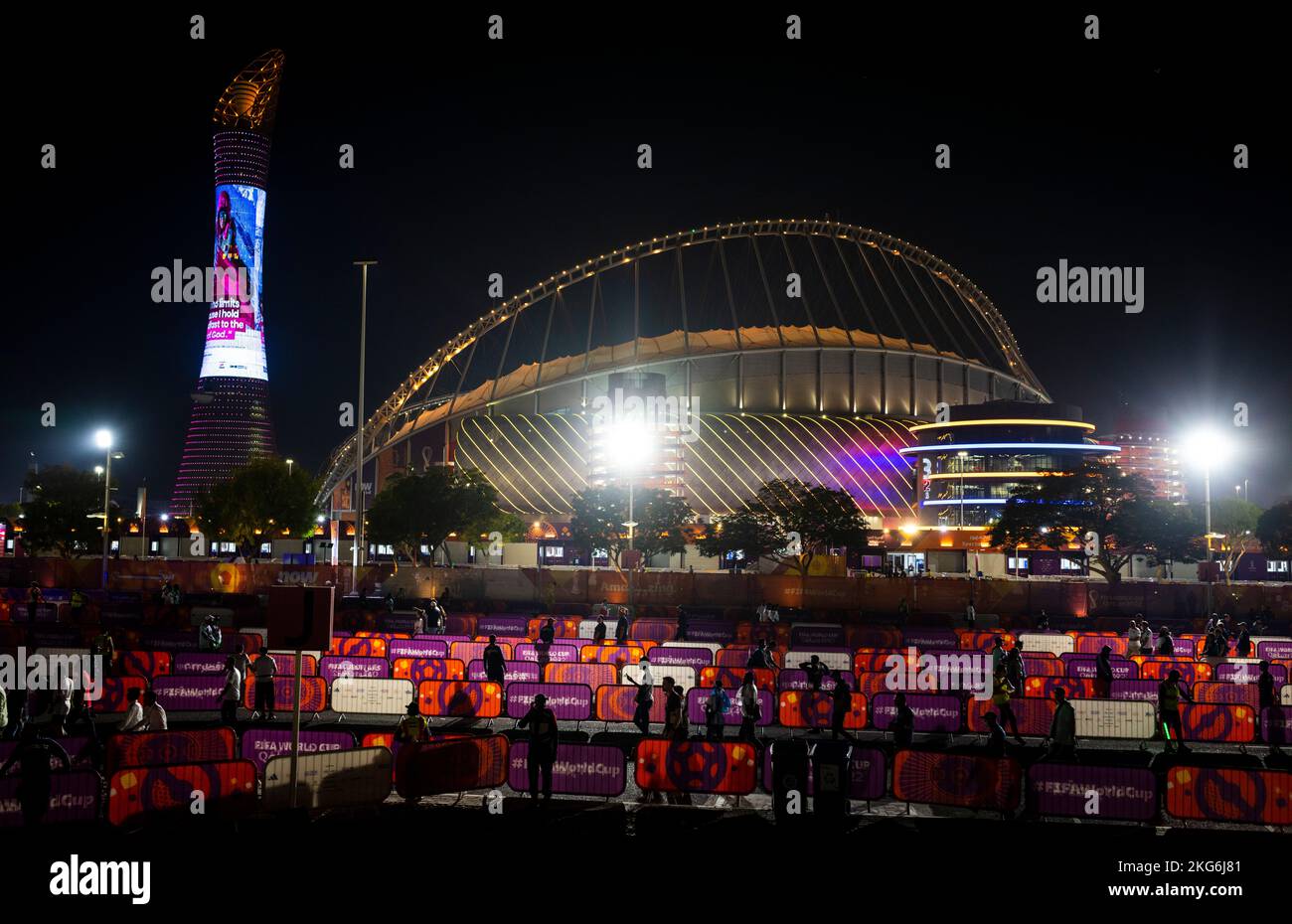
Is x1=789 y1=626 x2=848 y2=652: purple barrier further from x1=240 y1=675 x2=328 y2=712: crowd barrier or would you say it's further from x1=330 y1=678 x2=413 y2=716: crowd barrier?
x1=240 y1=675 x2=328 y2=712: crowd barrier

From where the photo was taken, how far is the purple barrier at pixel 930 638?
1206 inches

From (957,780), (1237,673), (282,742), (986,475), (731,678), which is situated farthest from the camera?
(986,475)

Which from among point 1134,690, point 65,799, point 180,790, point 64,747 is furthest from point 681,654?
point 65,799

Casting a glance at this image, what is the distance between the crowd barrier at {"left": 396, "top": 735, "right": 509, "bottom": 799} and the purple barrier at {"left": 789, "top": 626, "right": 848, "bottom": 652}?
1597cm

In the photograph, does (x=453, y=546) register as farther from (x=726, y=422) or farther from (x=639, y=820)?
(x=639, y=820)

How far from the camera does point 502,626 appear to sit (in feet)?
108

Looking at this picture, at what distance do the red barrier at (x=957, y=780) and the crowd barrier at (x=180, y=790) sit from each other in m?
8.23

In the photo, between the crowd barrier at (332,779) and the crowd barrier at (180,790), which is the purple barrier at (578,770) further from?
the crowd barrier at (180,790)

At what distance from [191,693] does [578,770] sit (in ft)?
32.8

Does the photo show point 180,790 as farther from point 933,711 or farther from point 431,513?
point 431,513

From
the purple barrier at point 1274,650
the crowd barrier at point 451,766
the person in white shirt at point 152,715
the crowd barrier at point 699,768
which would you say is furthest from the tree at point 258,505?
the crowd barrier at point 699,768

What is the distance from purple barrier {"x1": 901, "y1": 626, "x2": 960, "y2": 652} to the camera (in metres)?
30.6

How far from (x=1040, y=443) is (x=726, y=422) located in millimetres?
27936
